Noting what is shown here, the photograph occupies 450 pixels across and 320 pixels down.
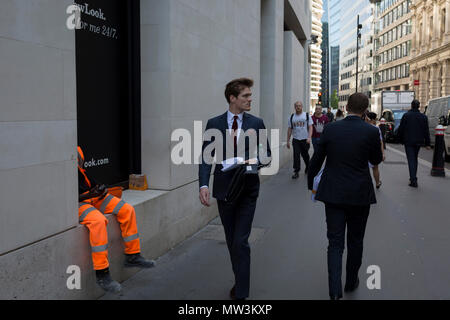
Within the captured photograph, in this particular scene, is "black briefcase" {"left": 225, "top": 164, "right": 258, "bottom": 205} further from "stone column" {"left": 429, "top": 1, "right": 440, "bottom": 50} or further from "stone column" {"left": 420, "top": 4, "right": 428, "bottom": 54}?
"stone column" {"left": 420, "top": 4, "right": 428, "bottom": 54}

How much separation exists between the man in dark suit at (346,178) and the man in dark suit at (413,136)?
268 inches

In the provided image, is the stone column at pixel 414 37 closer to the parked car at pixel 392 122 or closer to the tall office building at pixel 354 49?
the tall office building at pixel 354 49

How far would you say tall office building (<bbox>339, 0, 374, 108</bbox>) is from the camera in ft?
323

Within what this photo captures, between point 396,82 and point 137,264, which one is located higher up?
point 396,82

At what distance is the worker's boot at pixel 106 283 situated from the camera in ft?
12.4

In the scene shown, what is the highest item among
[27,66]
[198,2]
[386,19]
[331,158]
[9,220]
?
[386,19]

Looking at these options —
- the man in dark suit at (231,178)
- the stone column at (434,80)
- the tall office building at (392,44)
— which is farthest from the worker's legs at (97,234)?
the tall office building at (392,44)

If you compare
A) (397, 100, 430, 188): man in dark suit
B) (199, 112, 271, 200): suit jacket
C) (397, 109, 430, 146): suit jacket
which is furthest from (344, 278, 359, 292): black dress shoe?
(397, 109, 430, 146): suit jacket

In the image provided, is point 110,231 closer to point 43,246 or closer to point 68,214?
point 68,214

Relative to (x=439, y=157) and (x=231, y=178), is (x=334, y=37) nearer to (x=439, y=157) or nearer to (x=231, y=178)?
(x=439, y=157)

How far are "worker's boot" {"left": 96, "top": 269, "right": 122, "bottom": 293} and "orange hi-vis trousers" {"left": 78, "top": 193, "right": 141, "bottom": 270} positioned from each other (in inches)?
1.9
